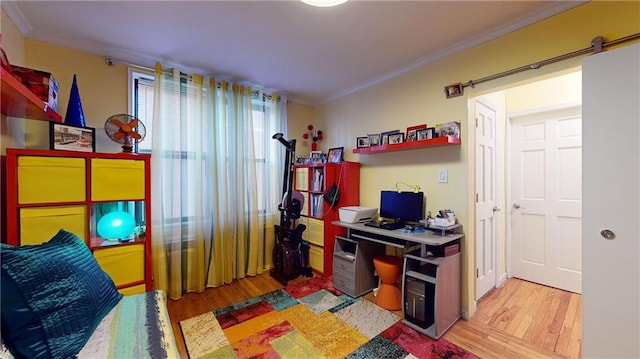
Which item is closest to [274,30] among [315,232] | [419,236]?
[419,236]

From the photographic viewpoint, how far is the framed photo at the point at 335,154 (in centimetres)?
332

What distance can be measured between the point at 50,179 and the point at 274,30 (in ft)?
6.30

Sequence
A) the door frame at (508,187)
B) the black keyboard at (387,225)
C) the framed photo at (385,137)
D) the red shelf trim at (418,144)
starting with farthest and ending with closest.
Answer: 1. the door frame at (508,187)
2. the framed photo at (385,137)
3. the black keyboard at (387,225)
4. the red shelf trim at (418,144)

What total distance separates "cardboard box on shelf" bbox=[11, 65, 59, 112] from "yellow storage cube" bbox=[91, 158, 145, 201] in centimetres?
53

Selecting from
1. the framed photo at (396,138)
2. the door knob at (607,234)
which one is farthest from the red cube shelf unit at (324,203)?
the door knob at (607,234)

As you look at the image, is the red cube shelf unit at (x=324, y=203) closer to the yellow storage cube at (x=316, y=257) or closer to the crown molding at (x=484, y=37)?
the yellow storage cube at (x=316, y=257)

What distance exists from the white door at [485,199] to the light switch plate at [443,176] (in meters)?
0.31

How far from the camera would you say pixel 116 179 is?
1938 mm

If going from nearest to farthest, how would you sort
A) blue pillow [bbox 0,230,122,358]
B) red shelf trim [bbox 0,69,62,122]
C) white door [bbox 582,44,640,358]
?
1. blue pillow [bbox 0,230,122,358]
2. red shelf trim [bbox 0,69,62,122]
3. white door [bbox 582,44,640,358]

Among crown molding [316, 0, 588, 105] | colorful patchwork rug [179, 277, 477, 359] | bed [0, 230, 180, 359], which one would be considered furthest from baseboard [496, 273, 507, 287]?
bed [0, 230, 180, 359]

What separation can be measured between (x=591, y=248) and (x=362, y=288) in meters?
1.81

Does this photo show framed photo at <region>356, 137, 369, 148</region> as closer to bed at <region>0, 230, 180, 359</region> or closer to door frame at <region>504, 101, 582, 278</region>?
door frame at <region>504, 101, 582, 278</region>

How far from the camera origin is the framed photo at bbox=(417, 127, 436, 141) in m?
2.41

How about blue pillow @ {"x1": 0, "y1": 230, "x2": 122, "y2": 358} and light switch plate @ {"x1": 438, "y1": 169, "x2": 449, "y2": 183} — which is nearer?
blue pillow @ {"x1": 0, "y1": 230, "x2": 122, "y2": 358}
